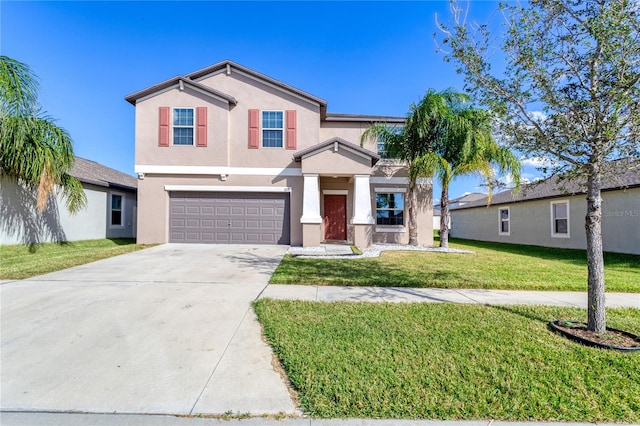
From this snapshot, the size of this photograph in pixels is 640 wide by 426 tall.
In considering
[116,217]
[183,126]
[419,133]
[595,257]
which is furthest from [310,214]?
[116,217]

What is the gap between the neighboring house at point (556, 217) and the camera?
39.5ft

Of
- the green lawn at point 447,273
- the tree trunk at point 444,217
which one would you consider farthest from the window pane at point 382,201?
the green lawn at point 447,273

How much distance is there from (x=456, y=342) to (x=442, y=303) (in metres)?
1.70

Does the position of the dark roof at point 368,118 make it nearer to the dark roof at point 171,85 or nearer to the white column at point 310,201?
the white column at point 310,201

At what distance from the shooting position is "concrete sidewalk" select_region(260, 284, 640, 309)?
5531 millimetres

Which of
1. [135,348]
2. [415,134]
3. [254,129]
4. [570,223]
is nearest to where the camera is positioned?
[135,348]

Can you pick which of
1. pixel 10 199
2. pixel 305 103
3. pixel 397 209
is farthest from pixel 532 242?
pixel 10 199

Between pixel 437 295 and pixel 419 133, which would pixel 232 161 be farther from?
pixel 437 295

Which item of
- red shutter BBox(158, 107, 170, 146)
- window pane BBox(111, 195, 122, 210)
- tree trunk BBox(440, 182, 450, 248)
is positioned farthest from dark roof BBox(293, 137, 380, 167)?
window pane BBox(111, 195, 122, 210)

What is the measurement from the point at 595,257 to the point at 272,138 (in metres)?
12.2

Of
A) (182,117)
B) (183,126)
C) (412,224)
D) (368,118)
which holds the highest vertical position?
(368,118)

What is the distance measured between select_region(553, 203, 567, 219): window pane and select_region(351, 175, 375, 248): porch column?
34.4 ft

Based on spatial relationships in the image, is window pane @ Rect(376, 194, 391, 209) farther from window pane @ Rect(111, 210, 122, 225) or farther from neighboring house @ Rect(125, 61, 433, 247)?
window pane @ Rect(111, 210, 122, 225)

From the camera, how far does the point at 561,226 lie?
50.5 feet
